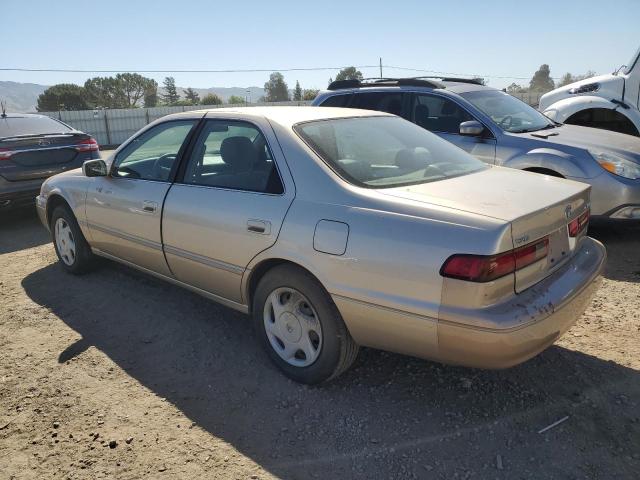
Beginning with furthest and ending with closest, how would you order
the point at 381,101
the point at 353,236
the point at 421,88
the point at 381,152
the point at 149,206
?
the point at 381,101, the point at 421,88, the point at 149,206, the point at 381,152, the point at 353,236

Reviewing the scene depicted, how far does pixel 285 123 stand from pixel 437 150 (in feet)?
3.48

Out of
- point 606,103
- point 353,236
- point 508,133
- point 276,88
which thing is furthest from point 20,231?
point 276,88

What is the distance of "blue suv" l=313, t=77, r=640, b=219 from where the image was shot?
4.88m

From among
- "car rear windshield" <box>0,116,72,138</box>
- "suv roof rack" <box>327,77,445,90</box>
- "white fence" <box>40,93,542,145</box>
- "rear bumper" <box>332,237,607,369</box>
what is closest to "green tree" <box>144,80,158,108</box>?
"white fence" <box>40,93,542,145</box>

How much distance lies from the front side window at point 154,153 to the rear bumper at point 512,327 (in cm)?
238

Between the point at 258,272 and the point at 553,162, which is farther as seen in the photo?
the point at 553,162

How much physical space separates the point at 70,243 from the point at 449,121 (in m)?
4.22

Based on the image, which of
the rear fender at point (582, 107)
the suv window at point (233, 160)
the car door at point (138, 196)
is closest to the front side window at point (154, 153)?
the car door at point (138, 196)

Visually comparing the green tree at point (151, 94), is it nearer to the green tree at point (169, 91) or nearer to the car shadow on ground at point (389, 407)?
the green tree at point (169, 91)

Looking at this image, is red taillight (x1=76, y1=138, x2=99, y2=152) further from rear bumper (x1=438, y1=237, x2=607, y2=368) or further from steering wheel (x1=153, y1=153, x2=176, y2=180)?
rear bumper (x1=438, y1=237, x2=607, y2=368)

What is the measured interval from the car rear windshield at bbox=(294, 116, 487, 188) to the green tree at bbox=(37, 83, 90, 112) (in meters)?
57.5

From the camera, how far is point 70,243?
4.86m

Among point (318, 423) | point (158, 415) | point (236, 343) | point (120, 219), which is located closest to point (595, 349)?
point (318, 423)

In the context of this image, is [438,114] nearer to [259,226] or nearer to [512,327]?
[259,226]
